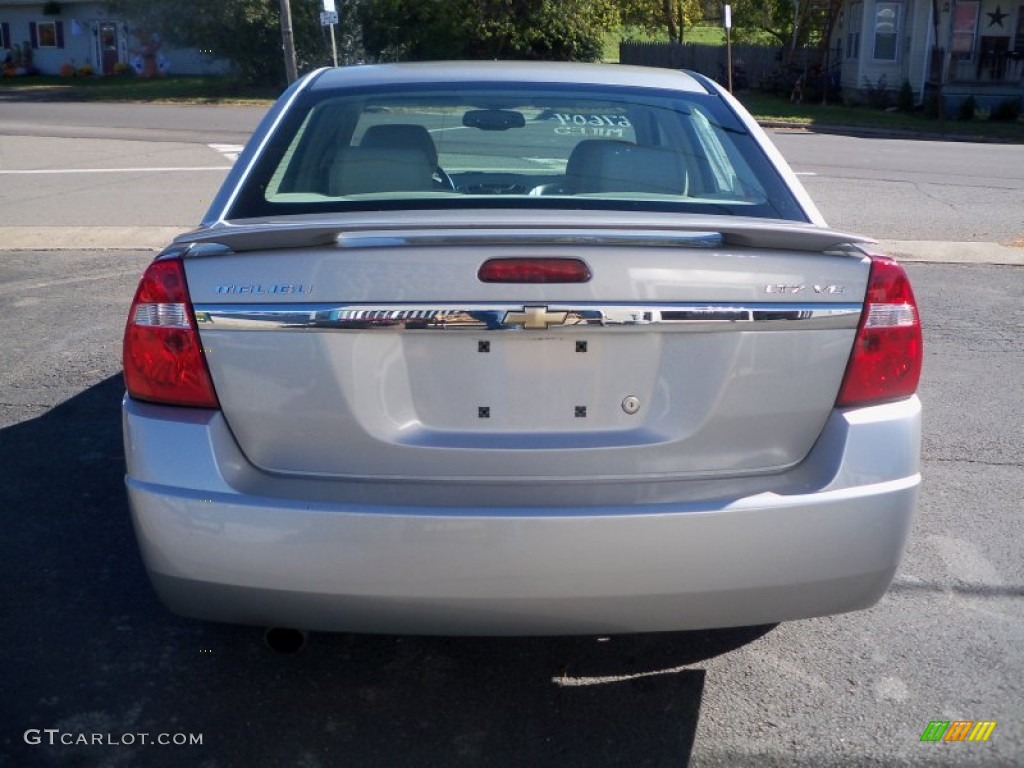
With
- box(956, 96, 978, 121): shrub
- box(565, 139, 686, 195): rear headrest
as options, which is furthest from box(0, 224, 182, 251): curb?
box(956, 96, 978, 121): shrub

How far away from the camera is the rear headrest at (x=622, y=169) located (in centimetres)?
379

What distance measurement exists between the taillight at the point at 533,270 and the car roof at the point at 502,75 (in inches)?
61.2

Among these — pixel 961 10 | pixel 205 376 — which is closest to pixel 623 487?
pixel 205 376

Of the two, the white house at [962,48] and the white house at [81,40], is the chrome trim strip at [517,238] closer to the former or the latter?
the white house at [962,48]

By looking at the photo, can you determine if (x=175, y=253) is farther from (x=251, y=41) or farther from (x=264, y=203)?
(x=251, y=41)

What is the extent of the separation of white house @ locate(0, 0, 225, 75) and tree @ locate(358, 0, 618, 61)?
1127 cm

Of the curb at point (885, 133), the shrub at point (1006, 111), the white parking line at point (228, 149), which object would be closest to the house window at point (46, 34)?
the curb at point (885, 133)

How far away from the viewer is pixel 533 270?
2812mm

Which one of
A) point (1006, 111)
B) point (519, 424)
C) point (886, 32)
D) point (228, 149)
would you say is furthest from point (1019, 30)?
point (519, 424)

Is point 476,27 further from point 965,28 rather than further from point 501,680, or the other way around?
point 501,680

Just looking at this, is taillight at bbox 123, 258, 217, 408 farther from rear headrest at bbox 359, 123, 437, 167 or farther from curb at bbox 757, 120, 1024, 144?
curb at bbox 757, 120, 1024, 144

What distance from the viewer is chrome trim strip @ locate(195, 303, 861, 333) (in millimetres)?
2797

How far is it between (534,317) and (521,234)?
0.70 feet

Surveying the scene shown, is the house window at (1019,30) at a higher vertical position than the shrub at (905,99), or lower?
higher
